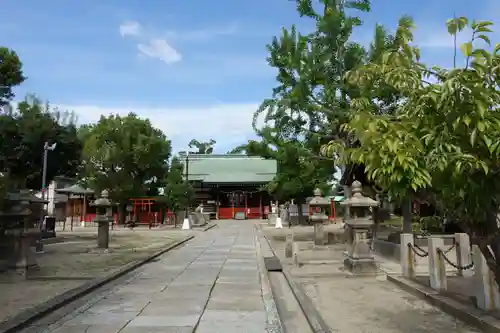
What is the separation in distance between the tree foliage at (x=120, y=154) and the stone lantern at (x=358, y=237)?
30.2 meters

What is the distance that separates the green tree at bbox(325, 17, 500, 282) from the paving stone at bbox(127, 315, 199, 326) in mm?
4416

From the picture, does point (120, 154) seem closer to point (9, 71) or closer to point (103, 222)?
point (9, 71)

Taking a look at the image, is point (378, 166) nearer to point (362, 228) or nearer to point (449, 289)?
point (449, 289)

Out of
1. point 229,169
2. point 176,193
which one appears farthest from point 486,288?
point 229,169

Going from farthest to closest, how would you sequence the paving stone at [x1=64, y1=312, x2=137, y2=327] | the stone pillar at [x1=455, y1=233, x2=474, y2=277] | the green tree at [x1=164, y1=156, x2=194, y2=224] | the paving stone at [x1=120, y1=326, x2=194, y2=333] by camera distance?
the green tree at [x1=164, y1=156, x2=194, y2=224] < the stone pillar at [x1=455, y1=233, x2=474, y2=277] < the paving stone at [x1=64, y1=312, x2=137, y2=327] < the paving stone at [x1=120, y1=326, x2=194, y2=333]

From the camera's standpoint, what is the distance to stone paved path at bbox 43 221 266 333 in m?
6.91

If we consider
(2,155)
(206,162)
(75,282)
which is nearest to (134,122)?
(206,162)

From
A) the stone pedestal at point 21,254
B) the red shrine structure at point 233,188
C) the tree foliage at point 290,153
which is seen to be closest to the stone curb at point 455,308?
the stone pedestal at point 21,254

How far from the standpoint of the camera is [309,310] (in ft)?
25.4

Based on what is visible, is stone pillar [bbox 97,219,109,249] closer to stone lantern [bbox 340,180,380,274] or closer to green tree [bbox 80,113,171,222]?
stone lantern [bbox 340,180,380,274]

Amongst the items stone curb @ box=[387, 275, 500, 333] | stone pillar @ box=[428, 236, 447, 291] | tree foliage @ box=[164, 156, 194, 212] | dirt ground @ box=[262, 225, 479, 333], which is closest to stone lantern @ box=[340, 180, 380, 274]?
dirt ground @ box=[262, 225, 479, 333]

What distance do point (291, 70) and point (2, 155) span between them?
13302 millimetres

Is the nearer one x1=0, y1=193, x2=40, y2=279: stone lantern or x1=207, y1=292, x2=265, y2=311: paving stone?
x1=207, y1=292, x2=265, y2=311: paving stone

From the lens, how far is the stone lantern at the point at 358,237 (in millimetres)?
11820
